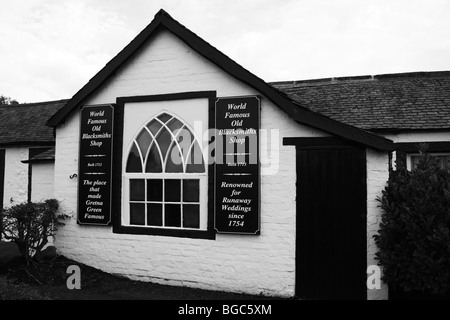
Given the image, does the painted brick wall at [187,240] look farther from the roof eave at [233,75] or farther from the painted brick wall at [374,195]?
the painted brick wall at [374,195]

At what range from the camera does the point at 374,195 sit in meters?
5.72

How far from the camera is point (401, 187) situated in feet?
17.5

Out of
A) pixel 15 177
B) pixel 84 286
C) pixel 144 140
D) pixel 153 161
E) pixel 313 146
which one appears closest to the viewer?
pixel 313 146

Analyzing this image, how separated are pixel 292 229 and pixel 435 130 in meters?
4.62

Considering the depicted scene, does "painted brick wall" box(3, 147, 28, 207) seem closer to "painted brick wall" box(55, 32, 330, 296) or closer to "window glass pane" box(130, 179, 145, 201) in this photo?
"painted brick wall" box(55, 32, 330, 296)

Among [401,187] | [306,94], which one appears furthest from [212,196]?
[306,94]

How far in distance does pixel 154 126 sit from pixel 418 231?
4.69 metres

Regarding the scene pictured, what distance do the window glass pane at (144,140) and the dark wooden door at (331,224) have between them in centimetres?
287

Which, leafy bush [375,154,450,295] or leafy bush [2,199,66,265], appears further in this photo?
leafy bush [2,199,66,265]

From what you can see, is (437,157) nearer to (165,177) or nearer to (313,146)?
(313,146)

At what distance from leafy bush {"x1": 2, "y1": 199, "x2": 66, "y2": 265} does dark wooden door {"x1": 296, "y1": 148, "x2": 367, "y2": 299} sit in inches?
189

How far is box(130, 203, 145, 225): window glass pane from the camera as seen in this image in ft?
23.5

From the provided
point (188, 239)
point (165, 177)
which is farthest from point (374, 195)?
point (165, 177)

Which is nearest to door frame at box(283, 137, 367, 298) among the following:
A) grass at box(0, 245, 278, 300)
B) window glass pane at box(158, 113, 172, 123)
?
grass at box(0, 245, 278, 300)
